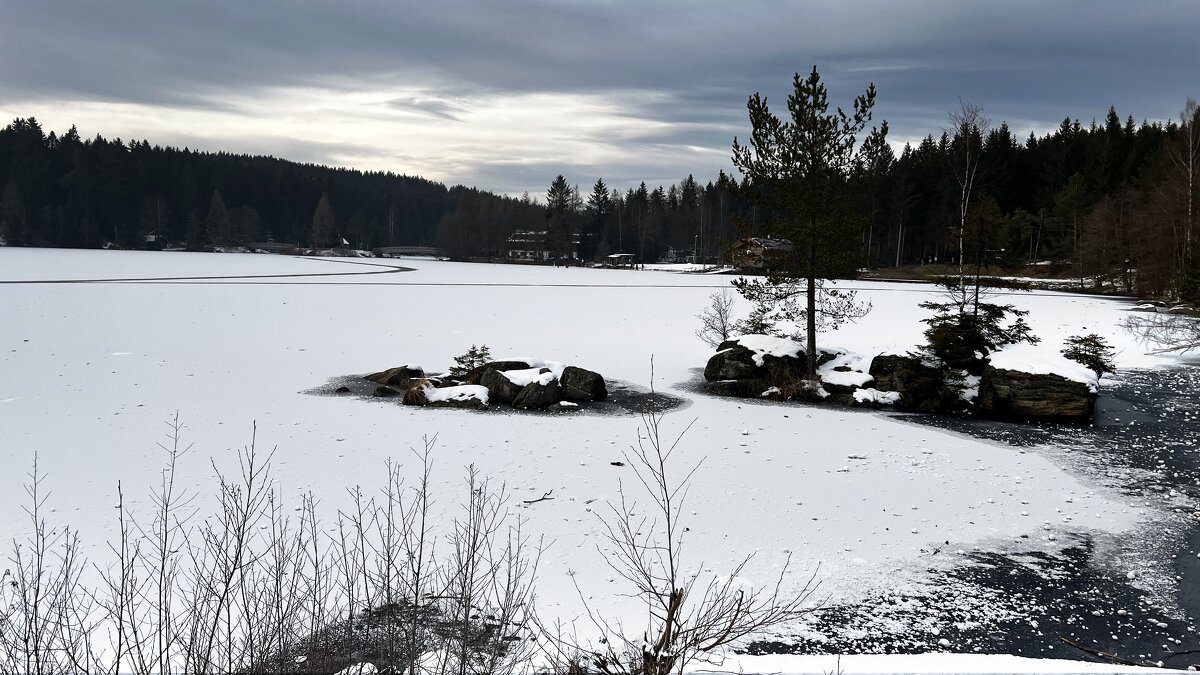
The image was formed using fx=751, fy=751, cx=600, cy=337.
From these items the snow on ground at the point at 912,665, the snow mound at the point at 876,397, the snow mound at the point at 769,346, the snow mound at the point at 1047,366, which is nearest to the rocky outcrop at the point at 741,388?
the snow mound at the point at 769,346

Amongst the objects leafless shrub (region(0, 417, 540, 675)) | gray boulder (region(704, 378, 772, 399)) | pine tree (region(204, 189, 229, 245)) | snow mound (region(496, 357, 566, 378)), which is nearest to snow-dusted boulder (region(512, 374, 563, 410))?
snow mound (region(496, 357, 566, 378))

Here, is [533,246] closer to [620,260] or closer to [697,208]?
[620,260]

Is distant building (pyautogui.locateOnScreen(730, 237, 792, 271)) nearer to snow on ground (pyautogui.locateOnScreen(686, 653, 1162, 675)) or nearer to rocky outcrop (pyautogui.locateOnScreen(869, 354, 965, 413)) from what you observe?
rocky outcrop (pyautogui.locateOnScreen(869, 354, 965, 413))

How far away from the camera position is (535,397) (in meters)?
17.2

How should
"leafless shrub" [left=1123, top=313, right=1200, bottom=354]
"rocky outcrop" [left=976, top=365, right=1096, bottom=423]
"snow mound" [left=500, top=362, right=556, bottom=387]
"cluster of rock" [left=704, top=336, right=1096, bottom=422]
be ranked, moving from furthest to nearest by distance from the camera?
1. "leafless shrub" [left=1123, top=313, right=1200, bottom=354]
2. "snow mound" [left=500, top=362, right=556, bottom=387]
3. "cluster of rock" [left=704, top=336, right=1096, bottom=422]
4. "rocky outcrop" [left=976, top=365, right=1096, bottom=423]

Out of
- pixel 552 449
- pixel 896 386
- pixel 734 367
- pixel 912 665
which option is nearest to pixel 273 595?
pixel 912 665

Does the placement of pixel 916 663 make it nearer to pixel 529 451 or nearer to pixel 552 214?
pixel 529 451

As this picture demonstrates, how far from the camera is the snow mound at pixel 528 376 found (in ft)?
57.9

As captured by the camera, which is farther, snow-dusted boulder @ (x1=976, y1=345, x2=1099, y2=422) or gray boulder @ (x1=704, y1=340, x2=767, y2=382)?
gray boulder @ (x1=704, y1=340, x2=767, y2=382)

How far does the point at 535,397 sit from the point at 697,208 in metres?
126

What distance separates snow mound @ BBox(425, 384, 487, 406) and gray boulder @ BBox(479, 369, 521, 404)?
23 centimetres

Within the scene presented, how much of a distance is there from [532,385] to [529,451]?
4220 mm

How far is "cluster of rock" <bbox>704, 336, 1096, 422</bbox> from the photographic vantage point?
1681 cm

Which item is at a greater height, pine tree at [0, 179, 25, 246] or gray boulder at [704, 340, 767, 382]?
pine tree at [0, 179, 25, 246]
